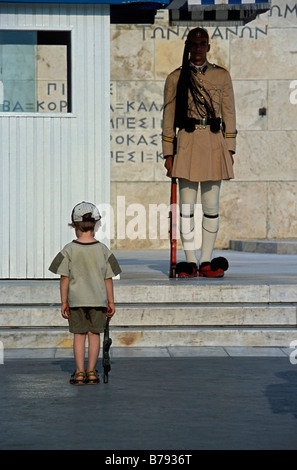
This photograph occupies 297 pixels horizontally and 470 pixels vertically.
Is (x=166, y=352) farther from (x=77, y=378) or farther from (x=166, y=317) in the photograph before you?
(x=77, y=378)

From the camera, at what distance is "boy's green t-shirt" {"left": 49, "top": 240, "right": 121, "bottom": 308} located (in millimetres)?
7941

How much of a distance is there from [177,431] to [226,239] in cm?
1312

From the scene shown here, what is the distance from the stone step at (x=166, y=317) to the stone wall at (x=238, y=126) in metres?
8.72

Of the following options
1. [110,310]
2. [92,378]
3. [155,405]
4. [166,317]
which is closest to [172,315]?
[166,317]

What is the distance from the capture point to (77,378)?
303 inches

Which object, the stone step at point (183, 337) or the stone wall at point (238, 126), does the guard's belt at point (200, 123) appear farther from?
the stone wall at point (238, 126)

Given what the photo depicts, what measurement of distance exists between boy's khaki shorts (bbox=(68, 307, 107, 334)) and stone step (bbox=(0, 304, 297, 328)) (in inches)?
75.8

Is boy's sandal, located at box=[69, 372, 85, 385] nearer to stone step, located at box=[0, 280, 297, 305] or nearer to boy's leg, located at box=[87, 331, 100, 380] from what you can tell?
boy's leg, located at box=[87, 331, 100, 380]

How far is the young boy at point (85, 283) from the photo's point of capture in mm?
7945

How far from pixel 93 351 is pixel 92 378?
23 cm

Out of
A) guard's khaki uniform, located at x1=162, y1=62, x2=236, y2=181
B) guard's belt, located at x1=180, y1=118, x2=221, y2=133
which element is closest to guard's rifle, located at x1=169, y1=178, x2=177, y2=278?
guard's khaki uniform, located at x1=162, y1=62, x2=236, y2=181

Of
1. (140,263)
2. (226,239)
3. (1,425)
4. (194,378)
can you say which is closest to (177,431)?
(1,425)

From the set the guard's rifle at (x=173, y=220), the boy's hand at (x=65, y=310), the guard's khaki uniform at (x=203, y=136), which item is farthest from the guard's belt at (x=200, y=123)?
the boy's hand at (x=65, y=310)

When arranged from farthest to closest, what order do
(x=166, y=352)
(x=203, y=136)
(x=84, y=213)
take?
(x=203, y=136)
(x=166, y=352)
(x=84, y=213)
